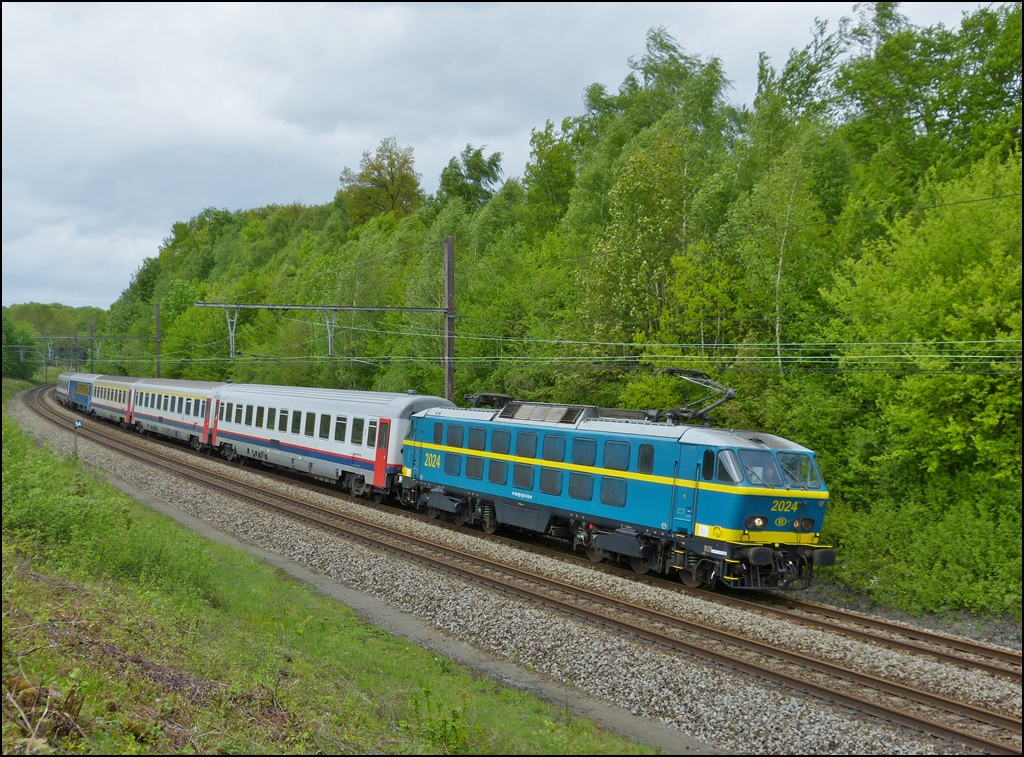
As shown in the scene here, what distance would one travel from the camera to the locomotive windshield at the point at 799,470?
14.2 metres

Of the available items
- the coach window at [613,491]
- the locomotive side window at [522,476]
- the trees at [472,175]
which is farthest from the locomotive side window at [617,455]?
the trees at [472,175]

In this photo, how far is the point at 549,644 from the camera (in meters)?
11.5

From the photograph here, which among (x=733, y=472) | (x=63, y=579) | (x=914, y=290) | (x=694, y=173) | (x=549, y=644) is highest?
(x=694, y=173)

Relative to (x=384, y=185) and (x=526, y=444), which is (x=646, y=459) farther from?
(x=384, y=185)

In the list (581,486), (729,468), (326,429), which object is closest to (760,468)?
(729,468)

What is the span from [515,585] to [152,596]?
6.30 meters

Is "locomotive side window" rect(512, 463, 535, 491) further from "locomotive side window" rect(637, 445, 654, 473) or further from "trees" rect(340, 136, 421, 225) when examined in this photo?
"trees" rect(340, 136, 421, 225)

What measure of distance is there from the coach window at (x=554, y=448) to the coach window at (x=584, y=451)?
0.38 metres

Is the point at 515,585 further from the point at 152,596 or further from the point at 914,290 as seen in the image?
the point at 914,290

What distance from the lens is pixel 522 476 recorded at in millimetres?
18297

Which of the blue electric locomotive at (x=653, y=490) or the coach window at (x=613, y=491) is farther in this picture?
the coach window at (x=613, y=491)

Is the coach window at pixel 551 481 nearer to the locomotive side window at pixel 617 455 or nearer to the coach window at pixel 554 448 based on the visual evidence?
the coach window at pixel 554 448

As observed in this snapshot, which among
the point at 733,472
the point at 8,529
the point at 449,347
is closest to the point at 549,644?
the point at 733,472

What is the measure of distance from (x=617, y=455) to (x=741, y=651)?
5.47 meters
